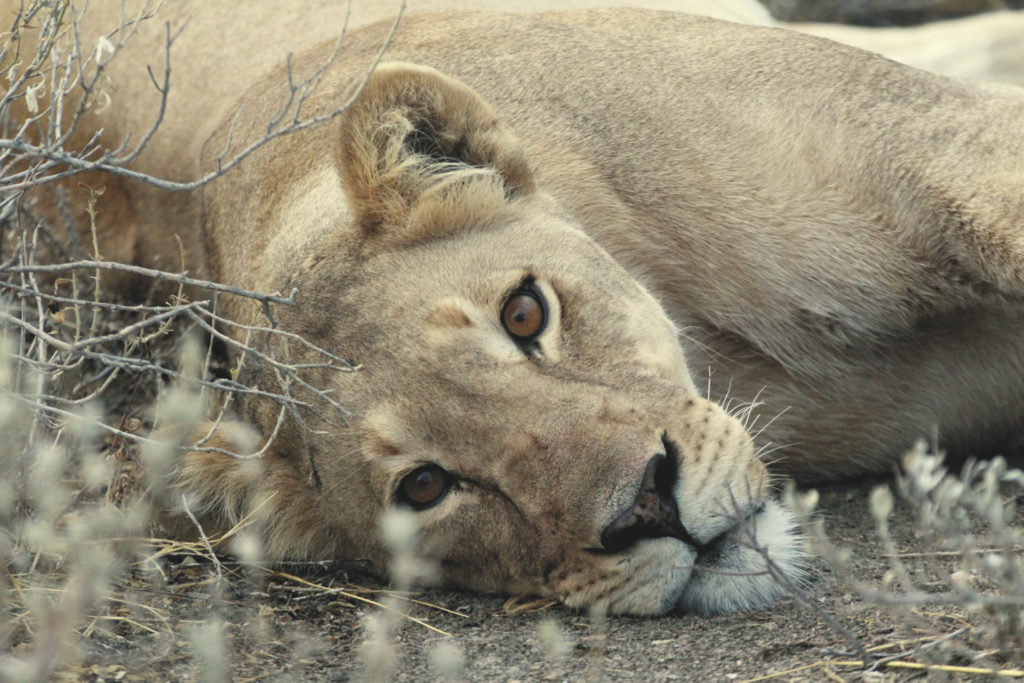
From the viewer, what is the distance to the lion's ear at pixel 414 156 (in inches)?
124

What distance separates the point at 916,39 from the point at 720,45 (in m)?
3.20

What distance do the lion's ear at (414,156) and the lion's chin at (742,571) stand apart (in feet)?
3.43

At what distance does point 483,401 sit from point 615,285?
537mm

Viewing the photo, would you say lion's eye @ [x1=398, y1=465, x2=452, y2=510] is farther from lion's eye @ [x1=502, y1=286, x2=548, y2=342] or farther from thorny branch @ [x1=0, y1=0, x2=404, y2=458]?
lion's eye @ [x1=502, y1=286, x2=548, y2=342]

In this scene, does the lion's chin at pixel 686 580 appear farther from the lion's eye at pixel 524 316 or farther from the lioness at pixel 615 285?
the lion's eye at pixel 524 316

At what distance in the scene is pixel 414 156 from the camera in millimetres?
3234

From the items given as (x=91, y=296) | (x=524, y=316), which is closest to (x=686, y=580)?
(x=524, y=316)

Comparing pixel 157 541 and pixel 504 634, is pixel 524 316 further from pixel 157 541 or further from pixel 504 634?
pixel 157 541

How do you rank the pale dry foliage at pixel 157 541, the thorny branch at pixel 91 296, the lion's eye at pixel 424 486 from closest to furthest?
1. the pale dry foliage at pixel 157 541
2. the thorny branch at pixel 91 296
3. the lion's eye at pixel 424 486

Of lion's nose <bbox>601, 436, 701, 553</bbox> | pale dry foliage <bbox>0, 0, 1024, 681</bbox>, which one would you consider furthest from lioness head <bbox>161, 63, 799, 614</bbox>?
pale dry foliage <bbox>0, 0, 1024, 681</bbox>

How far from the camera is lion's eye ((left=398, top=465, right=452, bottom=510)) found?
2947 mm

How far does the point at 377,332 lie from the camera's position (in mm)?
3035

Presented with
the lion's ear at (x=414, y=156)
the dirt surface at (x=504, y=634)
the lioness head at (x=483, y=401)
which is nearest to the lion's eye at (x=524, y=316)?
the lioness head at (x=483, y=401)

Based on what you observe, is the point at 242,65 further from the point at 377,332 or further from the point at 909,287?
the point at 909,287
